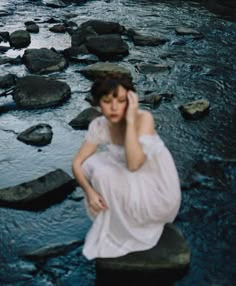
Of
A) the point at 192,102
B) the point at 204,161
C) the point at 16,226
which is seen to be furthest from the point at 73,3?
the point at 16,226

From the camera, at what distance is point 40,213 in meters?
4.64

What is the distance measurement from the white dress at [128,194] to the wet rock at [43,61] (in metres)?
5.56

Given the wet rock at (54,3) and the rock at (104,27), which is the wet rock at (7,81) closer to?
the rock at (104,27)

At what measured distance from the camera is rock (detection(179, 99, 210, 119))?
22.0 feet

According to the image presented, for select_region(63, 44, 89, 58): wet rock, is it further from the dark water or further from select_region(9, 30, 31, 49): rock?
select_region(9, 30, 31, 49): rock

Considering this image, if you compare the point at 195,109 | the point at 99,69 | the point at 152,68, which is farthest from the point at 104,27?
the point at 195,109

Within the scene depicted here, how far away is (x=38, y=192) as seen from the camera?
4.76 metres

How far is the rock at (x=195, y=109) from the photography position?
671 centimetres

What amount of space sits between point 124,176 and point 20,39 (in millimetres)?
8076

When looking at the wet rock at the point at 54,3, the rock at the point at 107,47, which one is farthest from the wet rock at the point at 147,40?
the wet rock at the point at 54,3

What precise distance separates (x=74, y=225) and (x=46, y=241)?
0.34 meters

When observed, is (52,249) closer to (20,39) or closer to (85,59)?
(85,59)

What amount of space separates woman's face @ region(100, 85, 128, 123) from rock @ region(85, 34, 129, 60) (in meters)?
6.42

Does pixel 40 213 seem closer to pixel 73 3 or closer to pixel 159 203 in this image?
pixel 159 203
